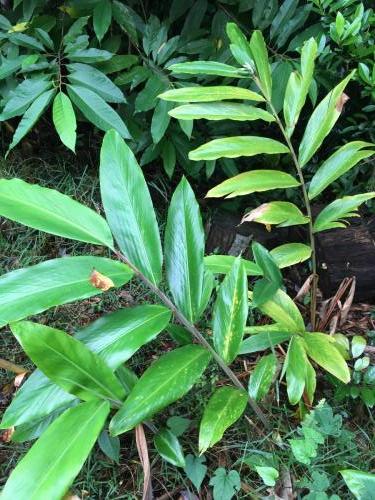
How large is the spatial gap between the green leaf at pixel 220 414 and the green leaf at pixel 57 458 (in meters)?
0.22

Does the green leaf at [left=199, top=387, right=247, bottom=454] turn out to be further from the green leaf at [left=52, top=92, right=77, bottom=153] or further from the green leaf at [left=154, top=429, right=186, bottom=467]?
the green leaf at [left=52, top=92, right=77, bottom=153]

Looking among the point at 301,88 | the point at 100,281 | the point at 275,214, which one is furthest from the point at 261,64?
the point at 100,281

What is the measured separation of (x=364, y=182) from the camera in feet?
6.19

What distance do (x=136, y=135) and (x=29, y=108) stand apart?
1.38ft

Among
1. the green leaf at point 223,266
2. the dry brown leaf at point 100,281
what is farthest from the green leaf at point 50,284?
the green leaf at point 223,266

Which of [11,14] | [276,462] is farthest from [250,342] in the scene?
[11,14]

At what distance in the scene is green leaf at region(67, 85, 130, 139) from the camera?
1.52 metres

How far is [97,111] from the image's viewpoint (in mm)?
1516

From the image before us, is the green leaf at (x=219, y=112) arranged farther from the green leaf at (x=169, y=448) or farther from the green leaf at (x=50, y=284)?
the green leaf at (x=169, y=448)

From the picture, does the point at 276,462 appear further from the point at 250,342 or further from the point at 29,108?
the point at 29,108

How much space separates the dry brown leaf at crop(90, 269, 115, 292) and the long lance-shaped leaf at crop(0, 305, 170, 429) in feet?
0.28

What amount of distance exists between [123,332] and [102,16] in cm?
113

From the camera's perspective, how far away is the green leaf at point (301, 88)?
4.19ft

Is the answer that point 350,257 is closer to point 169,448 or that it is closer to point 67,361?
point 169,448
